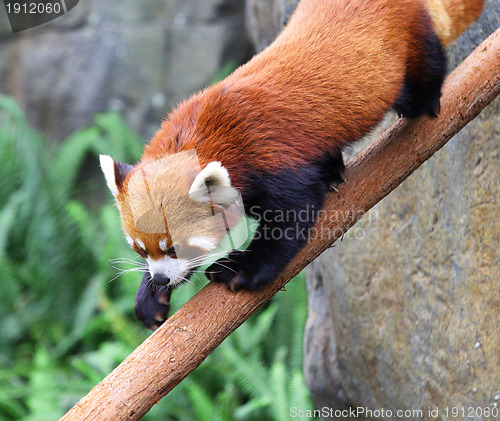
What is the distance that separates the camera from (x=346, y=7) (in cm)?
219

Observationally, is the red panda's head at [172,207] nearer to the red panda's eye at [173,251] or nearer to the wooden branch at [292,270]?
the red panda's eye at [173,251]

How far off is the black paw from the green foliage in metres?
1.57

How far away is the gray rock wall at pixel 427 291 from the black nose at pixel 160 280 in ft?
4.14

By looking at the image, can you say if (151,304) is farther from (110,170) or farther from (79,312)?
(79,312)

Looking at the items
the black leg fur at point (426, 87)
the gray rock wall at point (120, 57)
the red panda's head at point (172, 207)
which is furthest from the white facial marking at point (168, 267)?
the gray rock wall at point (120, 57)

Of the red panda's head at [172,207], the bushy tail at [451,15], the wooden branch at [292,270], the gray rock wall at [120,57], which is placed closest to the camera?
the wooden branch at [292,270]

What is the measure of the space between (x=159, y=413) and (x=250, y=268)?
2.26m

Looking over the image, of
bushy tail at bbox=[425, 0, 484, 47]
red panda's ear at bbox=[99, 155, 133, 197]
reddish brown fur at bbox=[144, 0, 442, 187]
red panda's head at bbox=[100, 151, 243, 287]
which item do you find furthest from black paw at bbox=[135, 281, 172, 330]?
bushy tail at bbox=[425, 0, 484, 47]

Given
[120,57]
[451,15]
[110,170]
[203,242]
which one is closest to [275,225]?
[203,242]

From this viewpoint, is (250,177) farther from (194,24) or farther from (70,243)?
(194,24)

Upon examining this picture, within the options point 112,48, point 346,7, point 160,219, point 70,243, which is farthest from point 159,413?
point 112,48

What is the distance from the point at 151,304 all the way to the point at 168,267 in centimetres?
38

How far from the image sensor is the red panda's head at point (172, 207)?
183 cm

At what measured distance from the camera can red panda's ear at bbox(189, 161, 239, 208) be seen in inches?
69.1
